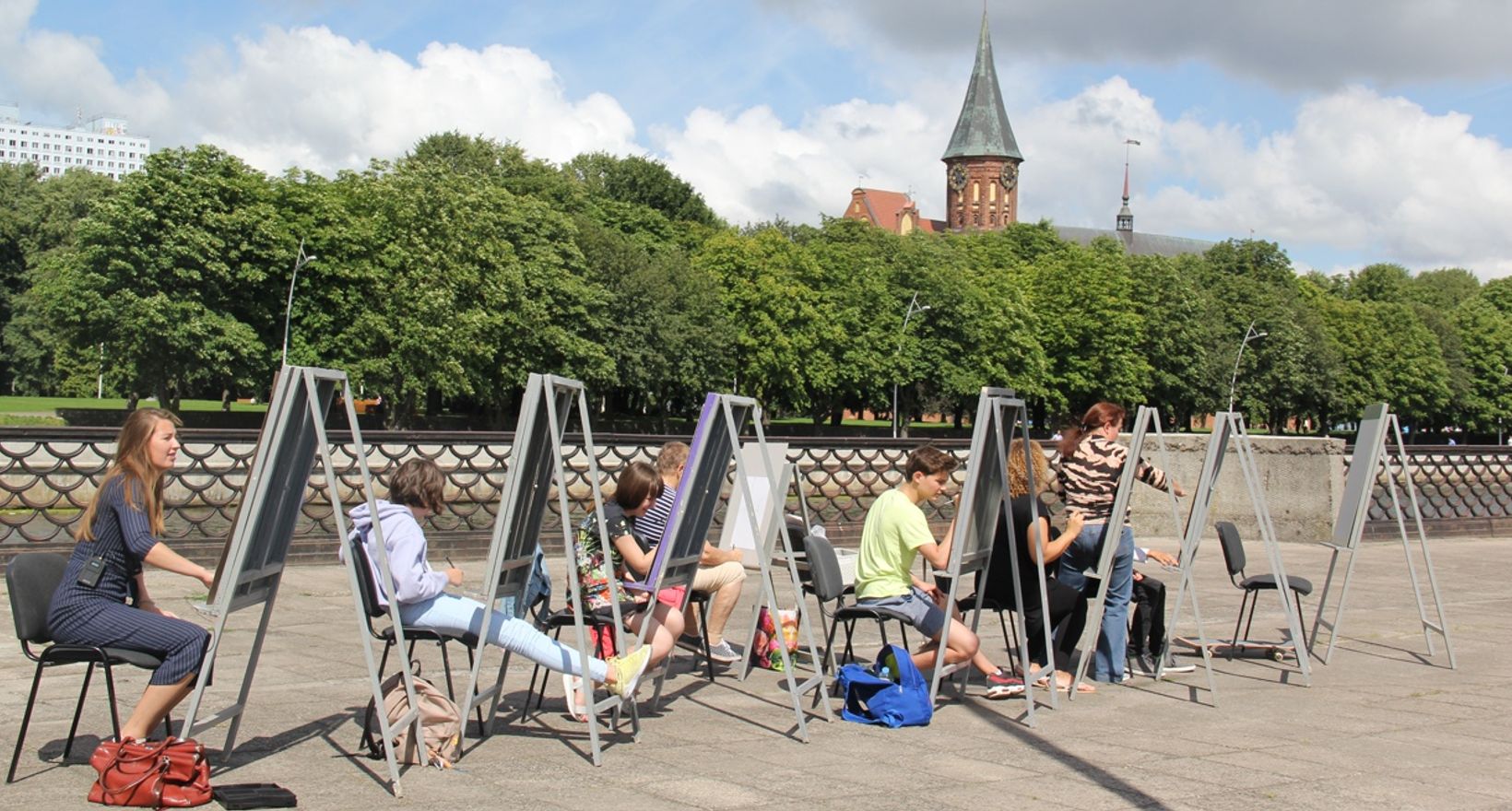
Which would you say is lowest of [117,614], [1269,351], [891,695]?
[891,695]

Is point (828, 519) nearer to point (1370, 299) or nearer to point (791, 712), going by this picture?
point (791, 712)

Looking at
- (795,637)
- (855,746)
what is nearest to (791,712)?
(855,746)

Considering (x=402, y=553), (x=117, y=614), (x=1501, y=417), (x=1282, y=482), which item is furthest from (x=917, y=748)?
(x=1501, y=417)

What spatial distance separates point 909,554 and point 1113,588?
191 cm

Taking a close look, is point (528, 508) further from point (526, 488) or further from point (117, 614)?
point (117, 614)

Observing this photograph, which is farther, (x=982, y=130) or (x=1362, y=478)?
(x=982, y=130)

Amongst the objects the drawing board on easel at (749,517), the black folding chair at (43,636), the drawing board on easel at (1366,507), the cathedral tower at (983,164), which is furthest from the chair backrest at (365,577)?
the cathedral tower at (983,164)

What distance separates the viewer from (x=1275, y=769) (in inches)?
279

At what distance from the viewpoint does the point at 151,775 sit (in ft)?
19.1

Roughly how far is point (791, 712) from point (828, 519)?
11450mm

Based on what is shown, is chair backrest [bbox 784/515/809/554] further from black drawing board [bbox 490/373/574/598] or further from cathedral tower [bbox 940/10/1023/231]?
cathedral tower [bbox 940/10/1023/231]

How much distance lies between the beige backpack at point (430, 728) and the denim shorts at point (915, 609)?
8.96 ft

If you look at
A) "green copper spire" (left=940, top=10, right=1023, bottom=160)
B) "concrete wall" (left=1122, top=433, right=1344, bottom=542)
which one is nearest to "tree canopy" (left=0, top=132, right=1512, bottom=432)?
"concrete wall" (left=1122, top=433, right=1344, bottom=542)

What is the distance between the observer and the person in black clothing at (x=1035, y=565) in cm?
913
